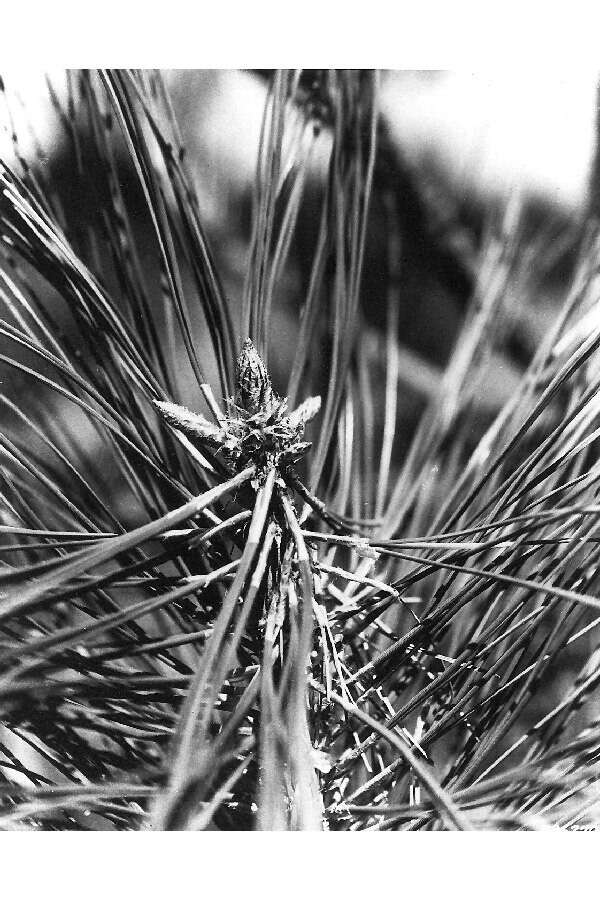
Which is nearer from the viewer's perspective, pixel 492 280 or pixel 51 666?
pixel 51 666

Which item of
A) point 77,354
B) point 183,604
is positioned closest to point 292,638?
point 183,604

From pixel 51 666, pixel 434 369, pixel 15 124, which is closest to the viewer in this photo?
pixel 51 666

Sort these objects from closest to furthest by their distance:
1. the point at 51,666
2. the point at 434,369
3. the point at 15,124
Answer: the point at 51,666, the point at 15,124, the point at 434,369

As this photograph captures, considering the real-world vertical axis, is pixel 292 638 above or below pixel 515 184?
below

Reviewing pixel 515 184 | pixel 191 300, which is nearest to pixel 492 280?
pixel 515 184

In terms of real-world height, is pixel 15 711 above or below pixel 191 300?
below

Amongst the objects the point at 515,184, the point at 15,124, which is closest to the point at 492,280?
the point at 515,184

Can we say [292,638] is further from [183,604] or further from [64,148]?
[64,148]

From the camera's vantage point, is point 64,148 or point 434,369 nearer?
point 64,148
